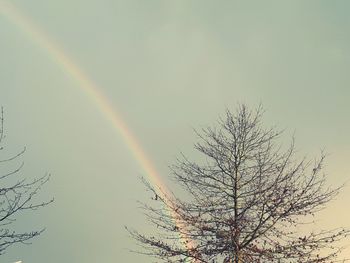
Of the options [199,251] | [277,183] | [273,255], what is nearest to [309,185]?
[277,183]

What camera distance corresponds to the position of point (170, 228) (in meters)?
13.4

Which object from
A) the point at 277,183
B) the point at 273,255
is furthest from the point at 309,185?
the point at 273,255

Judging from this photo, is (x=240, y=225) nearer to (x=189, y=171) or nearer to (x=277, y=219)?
(x=277, y=219)

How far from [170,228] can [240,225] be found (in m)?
1.69

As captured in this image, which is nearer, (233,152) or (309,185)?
(309,185)

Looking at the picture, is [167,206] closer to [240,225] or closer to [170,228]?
[170,228]

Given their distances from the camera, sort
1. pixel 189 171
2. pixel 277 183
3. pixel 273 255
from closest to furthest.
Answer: pixel 273 255 → pixel 277 183 → pixel 189 171

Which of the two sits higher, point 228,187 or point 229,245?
point 228,187

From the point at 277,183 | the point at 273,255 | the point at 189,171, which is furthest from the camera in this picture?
the point at 189,171

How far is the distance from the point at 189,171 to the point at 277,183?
7.28 ft

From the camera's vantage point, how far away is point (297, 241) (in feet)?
41.0

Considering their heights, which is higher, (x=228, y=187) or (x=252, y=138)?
(x=252, y=138)

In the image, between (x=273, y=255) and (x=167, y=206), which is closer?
(x=273, y=255)

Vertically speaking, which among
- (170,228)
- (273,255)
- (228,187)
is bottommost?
(273,255)
